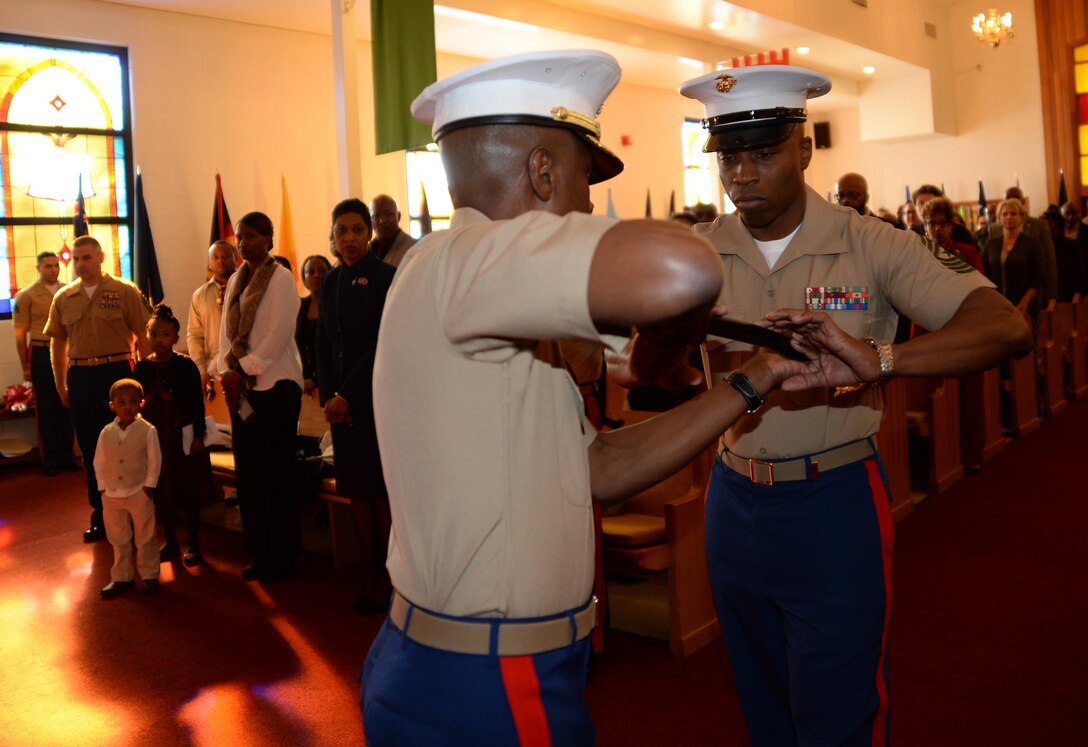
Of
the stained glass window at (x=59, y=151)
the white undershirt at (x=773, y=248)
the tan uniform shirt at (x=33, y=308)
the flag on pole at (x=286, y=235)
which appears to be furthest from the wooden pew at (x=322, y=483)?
the flag on pole at (x=286, y=235)

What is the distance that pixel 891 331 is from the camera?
6.57 ft

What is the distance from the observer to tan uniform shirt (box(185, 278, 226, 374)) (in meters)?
5.93

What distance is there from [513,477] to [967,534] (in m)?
4.42

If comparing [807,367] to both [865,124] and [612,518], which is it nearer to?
[612,518]

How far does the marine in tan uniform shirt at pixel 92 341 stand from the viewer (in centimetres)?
570

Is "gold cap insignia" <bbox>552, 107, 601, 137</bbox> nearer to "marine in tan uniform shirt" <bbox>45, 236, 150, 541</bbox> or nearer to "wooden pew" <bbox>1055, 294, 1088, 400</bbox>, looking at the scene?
"marine in tan uniform shirt" <bbox>45, 236, 150, 541</bbox>

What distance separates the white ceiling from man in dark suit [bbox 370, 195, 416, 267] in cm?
327

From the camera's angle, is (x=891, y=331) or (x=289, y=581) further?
(x=289, y=581)

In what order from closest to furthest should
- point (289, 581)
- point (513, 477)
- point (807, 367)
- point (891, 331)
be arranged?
point (513, 477) → point (807, 367) → point (891, 331) → point (289, 581)

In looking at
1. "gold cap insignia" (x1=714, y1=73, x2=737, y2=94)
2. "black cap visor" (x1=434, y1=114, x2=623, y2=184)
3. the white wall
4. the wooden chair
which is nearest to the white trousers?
the wooden chair

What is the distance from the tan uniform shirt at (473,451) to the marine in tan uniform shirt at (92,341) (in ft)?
16.8

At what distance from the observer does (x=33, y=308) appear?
7.68 m

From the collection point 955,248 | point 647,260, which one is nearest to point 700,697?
point 647,260

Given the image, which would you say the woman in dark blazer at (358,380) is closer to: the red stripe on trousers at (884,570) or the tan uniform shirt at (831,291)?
the tan uniform shirt at (831,291)
